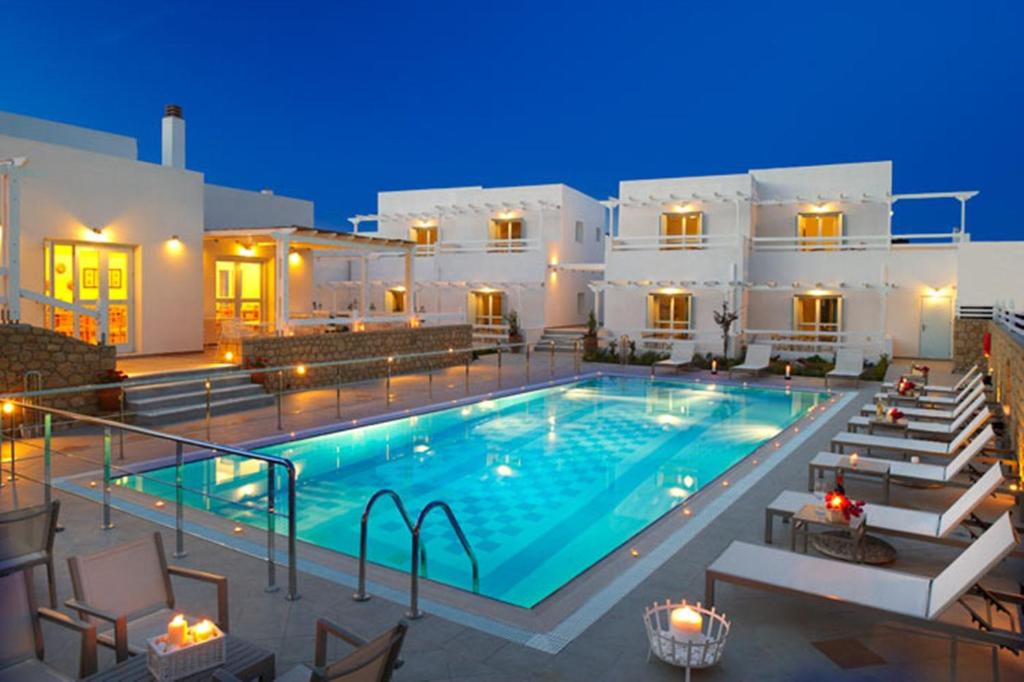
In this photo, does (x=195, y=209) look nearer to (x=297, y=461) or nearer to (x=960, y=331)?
(x=297, y=461)

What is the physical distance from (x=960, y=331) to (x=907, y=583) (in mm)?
19089

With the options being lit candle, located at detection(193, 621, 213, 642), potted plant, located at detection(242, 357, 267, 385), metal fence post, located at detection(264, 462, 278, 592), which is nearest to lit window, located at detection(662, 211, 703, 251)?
potted plant, located at detection(242, 357, 267, 385)

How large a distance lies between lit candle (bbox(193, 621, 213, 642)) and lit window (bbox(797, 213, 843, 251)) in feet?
79.9

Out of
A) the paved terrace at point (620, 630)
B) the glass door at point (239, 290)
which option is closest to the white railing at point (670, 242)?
the glass door at point (239, 290)

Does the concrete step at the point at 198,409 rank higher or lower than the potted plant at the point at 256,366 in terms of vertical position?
lower

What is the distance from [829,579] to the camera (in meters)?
4.91

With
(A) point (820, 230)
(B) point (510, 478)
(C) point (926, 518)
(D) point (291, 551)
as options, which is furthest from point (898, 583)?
(A) point (820, 230)

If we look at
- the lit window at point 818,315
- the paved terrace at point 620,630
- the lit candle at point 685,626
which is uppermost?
the lit window at point 818,315

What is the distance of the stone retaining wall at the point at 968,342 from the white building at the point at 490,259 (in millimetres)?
12536

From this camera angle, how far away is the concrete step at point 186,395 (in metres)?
12.3

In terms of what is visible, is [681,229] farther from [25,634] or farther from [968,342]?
[25,634]

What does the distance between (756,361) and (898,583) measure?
16.2m

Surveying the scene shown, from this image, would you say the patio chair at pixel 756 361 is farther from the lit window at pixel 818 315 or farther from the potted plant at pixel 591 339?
the potted plant at pixel 591 339

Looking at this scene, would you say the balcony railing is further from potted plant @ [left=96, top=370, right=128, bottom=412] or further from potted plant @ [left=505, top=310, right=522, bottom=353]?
potted plant @ [left=96, top=370, right=128, bottom=412]
